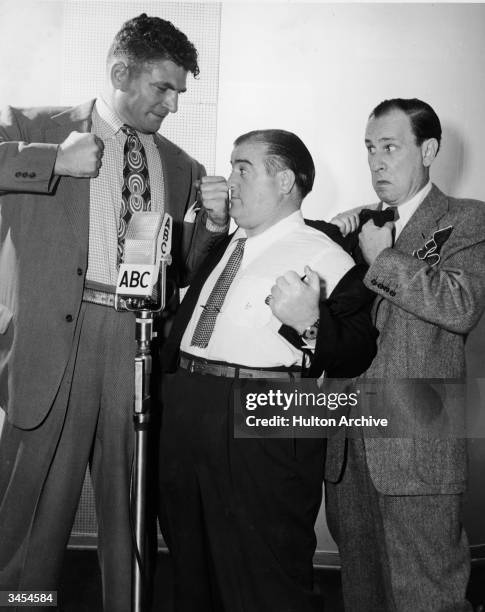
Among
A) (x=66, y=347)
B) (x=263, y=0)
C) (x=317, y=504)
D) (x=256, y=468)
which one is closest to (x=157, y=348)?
(x=66, y=347)

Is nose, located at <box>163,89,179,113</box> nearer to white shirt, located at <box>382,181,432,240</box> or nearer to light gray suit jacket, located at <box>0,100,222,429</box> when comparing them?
light gray suit jacket, located at <box>0,100,222,429</box>

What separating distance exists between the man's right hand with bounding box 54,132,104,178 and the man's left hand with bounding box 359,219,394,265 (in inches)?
30.7

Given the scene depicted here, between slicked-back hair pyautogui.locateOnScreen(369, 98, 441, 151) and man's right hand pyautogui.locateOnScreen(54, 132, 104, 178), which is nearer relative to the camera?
man's right hand pyautogui.locateOnScreen(54, 132, 104, 178)

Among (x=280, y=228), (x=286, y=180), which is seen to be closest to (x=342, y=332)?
(x=280, y=228)

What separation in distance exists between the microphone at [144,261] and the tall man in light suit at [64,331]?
14.8 inches

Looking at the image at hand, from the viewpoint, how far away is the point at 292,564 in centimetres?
178

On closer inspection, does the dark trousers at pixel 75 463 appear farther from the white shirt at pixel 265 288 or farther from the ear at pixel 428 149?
the ear at pixel 428 149

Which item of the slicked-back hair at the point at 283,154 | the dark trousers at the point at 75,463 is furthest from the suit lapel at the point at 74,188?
the slicked-back hair at the point at 283,154

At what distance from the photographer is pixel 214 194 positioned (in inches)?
74.2

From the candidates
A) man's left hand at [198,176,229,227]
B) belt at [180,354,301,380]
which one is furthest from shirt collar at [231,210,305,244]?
belt at [180,354,301,380]

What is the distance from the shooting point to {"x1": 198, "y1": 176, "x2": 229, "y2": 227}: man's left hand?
6.17 feet

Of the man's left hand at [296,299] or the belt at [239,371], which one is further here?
the belt at [239,371]

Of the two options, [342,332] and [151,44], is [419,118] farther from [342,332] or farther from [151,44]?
[151,44]

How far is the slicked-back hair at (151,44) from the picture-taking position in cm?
207
